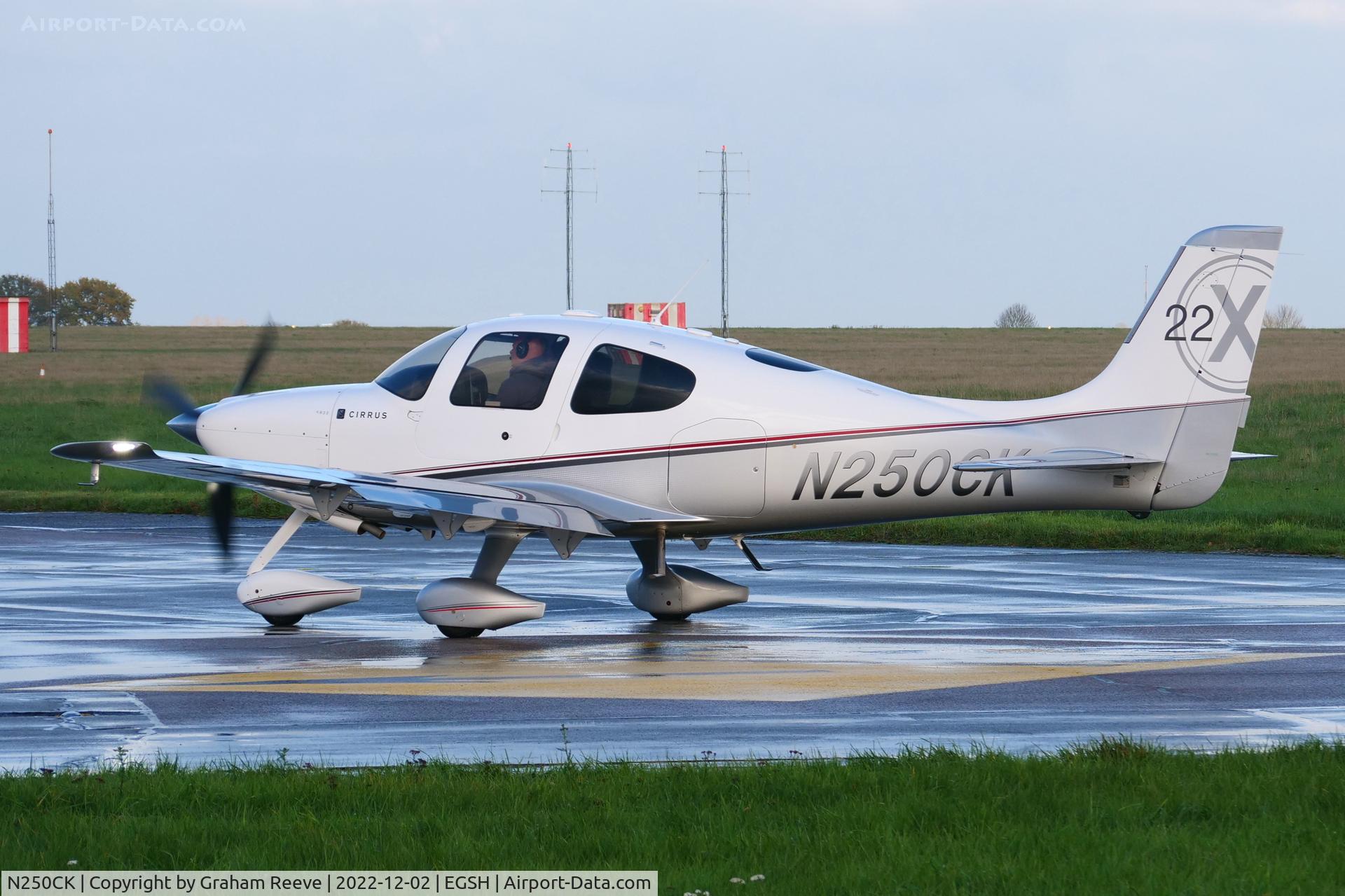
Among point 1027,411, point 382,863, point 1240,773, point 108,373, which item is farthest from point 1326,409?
point 108,373

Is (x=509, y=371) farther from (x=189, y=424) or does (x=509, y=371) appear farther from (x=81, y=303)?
(x=81, y=303)

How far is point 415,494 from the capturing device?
44.5 ft

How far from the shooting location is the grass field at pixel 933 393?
74.7ft

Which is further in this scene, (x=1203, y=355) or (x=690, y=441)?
(x=690, y=441)

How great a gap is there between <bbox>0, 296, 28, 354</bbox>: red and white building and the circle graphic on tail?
86848 mm

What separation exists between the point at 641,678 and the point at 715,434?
9.74 feet

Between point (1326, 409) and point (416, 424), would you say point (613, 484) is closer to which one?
point (416, 424)

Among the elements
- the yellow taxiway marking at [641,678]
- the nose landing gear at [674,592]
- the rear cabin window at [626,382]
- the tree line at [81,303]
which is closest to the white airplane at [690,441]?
the rear cabin window at [626,382]

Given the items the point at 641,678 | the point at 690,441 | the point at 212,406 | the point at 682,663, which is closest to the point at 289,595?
the point at 212,406

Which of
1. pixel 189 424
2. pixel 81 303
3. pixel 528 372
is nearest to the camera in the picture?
pixel 528 372

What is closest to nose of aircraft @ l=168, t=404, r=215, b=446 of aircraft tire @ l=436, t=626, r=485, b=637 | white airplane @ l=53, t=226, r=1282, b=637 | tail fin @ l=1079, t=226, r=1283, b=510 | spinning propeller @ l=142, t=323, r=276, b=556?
spinning propeller @ l=142, t=323, r=276, b=556

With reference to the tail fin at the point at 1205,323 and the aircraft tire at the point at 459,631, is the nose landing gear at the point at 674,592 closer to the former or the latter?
the aircraft tire at the point at 459,631

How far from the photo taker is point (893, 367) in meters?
82.9

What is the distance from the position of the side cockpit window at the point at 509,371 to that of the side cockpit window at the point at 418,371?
31 cm
